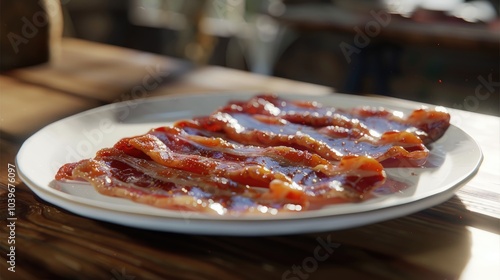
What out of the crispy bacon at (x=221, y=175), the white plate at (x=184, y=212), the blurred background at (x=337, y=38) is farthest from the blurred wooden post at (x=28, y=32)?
the blurred background at (x=337, y=38)

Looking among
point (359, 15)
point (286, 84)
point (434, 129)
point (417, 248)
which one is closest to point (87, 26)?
point (359, 15)

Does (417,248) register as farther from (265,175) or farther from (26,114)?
(26,114)

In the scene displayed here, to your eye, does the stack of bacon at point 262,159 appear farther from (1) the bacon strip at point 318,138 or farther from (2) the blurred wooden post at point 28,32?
(2) the blurred wooden post at point 28,32

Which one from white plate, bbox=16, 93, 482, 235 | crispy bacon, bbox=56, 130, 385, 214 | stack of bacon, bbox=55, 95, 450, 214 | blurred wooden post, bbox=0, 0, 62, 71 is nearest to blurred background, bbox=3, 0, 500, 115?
blurred wooden post, bbox=0, 0, 62, 71

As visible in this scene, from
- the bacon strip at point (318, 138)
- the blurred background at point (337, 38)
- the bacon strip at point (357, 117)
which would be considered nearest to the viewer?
the bacon strip at point (318, 138)

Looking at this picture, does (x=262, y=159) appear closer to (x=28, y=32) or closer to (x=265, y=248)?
(x=265, y=248)

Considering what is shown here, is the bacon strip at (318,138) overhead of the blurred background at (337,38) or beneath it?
overhead

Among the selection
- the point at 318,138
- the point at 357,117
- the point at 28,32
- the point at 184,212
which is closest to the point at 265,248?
the point at 184,212
